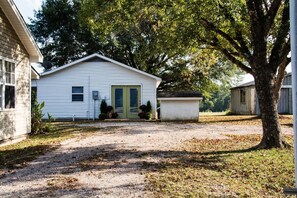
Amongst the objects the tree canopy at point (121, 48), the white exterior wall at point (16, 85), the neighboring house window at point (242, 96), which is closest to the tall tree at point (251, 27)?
the white exterior wall at point (16, 85)

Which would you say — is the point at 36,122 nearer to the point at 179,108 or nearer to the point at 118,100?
the point at 118,100

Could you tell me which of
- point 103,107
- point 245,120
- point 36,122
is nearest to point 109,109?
point 103,107

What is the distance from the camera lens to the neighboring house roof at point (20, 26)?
992cm

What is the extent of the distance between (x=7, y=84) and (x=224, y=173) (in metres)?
7.73

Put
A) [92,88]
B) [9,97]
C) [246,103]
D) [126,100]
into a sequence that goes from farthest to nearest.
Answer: [246,103] < [126,100] < [92,88] < [9,97]

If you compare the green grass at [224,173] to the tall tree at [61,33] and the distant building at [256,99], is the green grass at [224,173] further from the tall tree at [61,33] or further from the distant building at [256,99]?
the tall tree at [61,33]

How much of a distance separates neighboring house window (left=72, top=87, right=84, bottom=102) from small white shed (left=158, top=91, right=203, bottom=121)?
5.49 meters

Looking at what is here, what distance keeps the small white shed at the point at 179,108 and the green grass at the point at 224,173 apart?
483 inches

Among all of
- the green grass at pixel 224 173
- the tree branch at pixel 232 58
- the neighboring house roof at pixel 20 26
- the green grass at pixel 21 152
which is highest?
the neighboring house roof at pixel 20 26

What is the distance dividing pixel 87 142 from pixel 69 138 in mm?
1455

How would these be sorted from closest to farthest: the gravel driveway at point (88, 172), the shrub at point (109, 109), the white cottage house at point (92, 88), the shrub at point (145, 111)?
the gravel driveway at point (88, 172)
the shrub at point (145, 111)
the shrub at point (109, 109)
the white cottage house at point (92, 88)

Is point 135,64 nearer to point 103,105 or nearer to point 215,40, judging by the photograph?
point 103,105

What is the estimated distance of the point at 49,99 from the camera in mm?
22031

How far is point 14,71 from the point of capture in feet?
36.2
